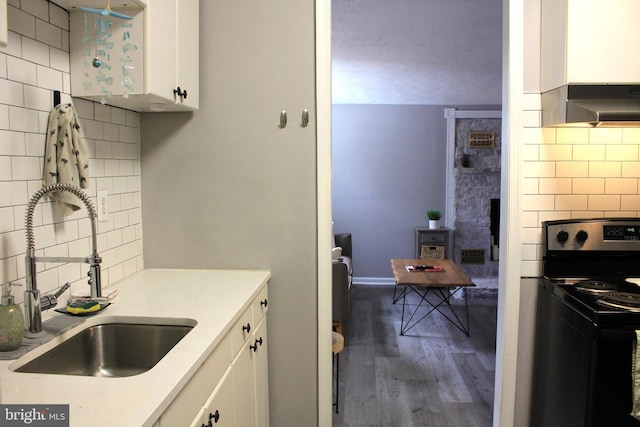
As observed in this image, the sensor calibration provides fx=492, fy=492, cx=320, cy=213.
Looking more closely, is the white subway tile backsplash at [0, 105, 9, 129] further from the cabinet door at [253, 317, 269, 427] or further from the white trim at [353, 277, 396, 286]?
the white trim at [353, 277, 396, 286]

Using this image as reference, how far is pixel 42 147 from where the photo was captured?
1519 mm

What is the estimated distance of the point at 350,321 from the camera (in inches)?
190

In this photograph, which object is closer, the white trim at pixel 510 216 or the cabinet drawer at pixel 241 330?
the cabinet drawer at pixel 241 330

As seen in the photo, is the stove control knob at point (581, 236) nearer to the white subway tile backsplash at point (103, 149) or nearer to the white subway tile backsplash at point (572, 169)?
the white subway tile backsplash at point (572, 169)

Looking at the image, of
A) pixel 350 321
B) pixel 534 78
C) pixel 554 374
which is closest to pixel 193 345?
pixel 554 374

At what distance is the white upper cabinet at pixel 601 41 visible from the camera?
1933mm

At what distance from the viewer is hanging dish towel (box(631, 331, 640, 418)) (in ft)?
5.75

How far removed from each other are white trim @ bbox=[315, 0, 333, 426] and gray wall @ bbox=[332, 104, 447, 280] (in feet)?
13.7

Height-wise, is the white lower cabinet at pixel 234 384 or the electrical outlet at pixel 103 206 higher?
the electrical outlet at pixel 103 206

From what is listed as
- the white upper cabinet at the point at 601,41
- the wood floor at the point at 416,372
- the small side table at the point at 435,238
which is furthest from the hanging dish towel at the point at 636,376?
the small side table at the point at 435,238

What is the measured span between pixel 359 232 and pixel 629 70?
4.59 metres

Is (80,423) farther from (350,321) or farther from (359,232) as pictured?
(359,232)

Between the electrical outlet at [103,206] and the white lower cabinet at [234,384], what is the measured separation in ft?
2.18

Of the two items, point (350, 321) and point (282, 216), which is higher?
point (282, 216)
